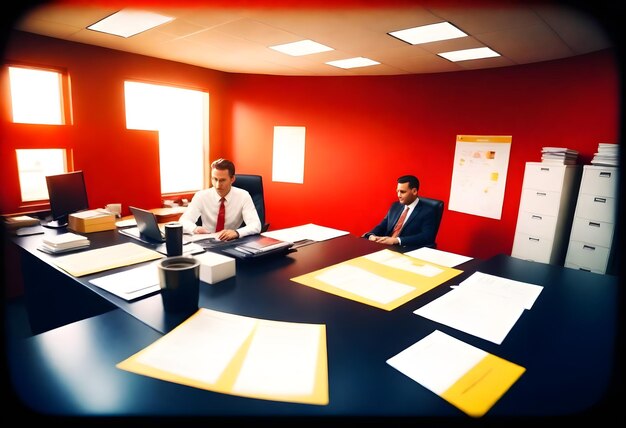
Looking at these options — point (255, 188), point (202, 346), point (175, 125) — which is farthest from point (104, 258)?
point (175, 125)

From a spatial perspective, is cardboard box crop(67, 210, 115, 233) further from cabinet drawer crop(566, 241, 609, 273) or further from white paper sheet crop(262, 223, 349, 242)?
cabinet drawer crop(566, 241, 609, 273)

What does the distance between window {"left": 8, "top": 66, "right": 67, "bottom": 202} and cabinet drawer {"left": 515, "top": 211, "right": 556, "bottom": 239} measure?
5.06m

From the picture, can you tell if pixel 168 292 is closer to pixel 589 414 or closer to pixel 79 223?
pixel 589 414

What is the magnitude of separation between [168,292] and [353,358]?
0.64 m

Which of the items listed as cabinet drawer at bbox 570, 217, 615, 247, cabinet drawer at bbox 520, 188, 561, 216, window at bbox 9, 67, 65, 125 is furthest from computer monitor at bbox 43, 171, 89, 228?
cabinet drawer at bbox 570, 217, 615, 247

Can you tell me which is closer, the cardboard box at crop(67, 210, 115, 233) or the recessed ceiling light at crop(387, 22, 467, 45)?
the cardboard box at crop(67, 210, 115, 233)

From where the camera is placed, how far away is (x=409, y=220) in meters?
3.29

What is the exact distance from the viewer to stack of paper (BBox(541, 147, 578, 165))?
11.7 ft

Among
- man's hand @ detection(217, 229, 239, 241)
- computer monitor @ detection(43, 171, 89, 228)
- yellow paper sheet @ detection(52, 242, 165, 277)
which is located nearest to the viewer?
yellow paper sheet @ detection(52, 242, 165, 277)

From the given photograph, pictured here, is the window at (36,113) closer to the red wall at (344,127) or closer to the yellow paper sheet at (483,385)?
the red wall at (344,127)

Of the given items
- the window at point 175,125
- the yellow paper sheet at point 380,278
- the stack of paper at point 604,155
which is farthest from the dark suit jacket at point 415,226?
the window at point 175,125

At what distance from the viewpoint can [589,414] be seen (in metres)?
0.74

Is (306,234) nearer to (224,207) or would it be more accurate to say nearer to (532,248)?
(224,207)

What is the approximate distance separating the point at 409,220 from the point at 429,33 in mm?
1687
